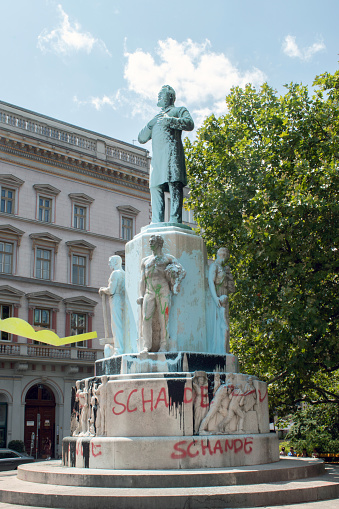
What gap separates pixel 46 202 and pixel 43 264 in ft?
12.9

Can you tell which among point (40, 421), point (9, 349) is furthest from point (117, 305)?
point (40, 421)

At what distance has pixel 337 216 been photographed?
663 inches

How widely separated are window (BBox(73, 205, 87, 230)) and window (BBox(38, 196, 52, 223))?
176cm

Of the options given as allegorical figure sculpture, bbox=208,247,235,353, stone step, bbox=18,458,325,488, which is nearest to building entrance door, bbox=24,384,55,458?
allegorical figure sculpture, bbox=208,247,235,353

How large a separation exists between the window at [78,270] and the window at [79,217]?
2.00 m

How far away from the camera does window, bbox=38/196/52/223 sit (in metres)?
Answer: 35.5

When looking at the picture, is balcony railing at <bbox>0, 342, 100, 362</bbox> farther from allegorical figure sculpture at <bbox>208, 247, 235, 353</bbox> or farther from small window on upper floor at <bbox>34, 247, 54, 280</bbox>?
allegorical figure sculpture at <bbox>208, 247, 235, 353</bbox>

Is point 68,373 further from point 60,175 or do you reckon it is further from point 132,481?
point 132,481

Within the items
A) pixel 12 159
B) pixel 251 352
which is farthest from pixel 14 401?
pixel 251 352

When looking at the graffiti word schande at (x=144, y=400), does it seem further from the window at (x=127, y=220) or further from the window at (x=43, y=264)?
the window at (x=127, y=220)

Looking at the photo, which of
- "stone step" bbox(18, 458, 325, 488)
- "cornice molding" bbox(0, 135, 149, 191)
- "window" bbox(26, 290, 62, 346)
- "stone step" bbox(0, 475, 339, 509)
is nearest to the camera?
"stone step" bbox(0, 475, 339, 509)

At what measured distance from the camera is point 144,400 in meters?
9.05

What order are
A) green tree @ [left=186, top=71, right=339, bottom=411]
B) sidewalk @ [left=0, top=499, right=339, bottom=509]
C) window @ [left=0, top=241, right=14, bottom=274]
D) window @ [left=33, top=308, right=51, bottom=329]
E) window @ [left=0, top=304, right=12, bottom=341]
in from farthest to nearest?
window @ [left=33, top=308, right=51, bottom=329] < window @ [left=0, top=241, right=14, bottom=274] < window @ [left=0, top=304, right=12, bottom=341] < green tree @ [left=186, top=71, right=339, bottom=411] < sidewalk @ [left=0, top=499, right=339, bottom=509]

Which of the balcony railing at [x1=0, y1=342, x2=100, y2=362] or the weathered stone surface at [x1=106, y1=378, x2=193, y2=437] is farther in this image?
the balcony railing at [x1=0, y1=342, x2=100, y2=362]
